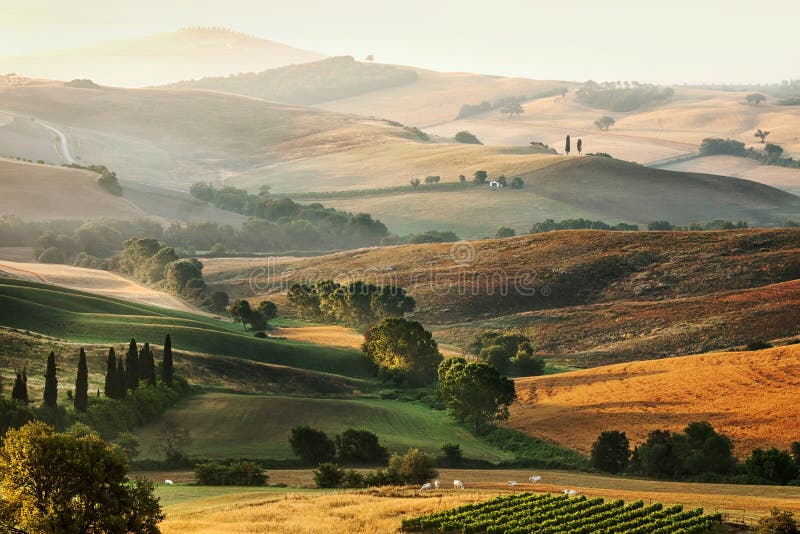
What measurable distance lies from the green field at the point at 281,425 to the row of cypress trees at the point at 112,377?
3339 millimetres

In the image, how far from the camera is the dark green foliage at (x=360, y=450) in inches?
2601

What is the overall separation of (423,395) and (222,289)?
184ft

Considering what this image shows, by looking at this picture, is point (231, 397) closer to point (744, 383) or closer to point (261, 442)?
point (261, 442)

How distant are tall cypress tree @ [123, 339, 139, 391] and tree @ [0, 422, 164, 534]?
3620cm

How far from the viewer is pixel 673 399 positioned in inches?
3103

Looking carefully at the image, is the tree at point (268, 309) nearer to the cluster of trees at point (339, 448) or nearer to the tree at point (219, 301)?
the tree at point (219, 301)

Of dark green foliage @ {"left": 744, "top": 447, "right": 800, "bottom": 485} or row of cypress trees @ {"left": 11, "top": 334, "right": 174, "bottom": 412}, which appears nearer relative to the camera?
dark green foliage @ {"left": 744, "top": 447, "right": 800, "bottom": 485}

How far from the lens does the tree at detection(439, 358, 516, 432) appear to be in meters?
78.2

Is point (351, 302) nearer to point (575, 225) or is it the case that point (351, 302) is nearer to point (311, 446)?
point (311, 446)

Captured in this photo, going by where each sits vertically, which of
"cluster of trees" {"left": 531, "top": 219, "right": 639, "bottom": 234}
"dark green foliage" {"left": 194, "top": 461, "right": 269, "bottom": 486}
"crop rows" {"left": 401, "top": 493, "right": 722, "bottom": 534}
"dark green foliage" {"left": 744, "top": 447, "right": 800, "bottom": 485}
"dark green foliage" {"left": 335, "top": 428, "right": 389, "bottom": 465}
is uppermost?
"cluster of trees" {"left": 531, "top": 219, "right": 639, "bottom": 234}

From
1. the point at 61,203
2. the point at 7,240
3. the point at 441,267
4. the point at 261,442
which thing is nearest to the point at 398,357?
the point at 261,442

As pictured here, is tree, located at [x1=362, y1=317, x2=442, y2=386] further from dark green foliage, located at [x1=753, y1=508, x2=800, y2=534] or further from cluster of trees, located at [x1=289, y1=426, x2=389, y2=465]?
dark green foliage, located at [x1=753, y1=508, x2=800, y2=534]

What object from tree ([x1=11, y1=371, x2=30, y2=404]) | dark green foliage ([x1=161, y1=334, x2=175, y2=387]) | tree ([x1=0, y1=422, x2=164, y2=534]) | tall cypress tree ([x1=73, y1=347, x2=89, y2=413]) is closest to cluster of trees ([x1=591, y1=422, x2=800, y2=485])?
dark green foliage ([x1=161, y1=334, x2=175, y2=387])

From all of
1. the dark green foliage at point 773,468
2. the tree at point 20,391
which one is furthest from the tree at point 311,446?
the dark green foliage at point 773,468
